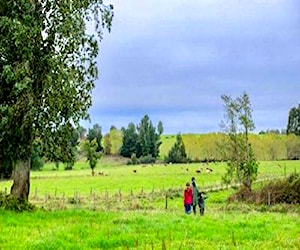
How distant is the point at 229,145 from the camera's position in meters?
68.2

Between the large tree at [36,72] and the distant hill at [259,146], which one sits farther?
the distant hill at [259,146]

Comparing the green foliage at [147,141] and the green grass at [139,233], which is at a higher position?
the green foliage at [147,141]

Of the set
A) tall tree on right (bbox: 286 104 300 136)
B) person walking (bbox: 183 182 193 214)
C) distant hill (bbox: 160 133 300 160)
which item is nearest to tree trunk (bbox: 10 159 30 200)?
person walking (bbox: 183 182 193 214)

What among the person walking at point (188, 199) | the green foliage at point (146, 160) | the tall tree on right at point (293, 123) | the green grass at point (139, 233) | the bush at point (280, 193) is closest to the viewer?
the green grass at point (139, 233)

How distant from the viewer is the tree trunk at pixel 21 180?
92.4ft

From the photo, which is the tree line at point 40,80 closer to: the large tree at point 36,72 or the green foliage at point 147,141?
the large tree at point 36,72

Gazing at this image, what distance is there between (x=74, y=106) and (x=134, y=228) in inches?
459

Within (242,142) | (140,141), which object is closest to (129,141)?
(140,141)

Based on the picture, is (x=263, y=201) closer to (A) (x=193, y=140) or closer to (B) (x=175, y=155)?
(B) (x=175, y=155)

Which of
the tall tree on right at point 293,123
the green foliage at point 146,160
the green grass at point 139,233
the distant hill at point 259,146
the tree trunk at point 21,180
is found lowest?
the green grass at point 139,233

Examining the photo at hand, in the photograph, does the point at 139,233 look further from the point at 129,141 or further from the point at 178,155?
the point at 129,141

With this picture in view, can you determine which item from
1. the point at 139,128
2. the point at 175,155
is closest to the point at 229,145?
the point at 175,155

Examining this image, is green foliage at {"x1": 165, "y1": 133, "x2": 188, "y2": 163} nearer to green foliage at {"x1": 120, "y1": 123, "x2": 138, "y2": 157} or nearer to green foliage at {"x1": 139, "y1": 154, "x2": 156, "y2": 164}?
green foliage at {"x1": 139, "y1": 154, "x2": 156, "y2": 164}

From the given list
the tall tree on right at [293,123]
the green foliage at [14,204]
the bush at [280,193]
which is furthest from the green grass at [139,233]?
the tall tree on right at [293,123]
